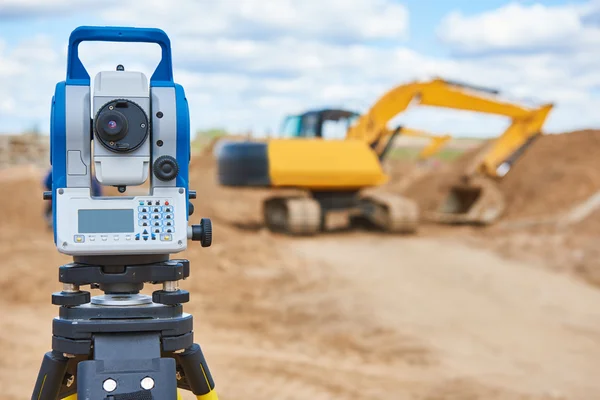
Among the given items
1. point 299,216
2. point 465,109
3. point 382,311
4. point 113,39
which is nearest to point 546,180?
point 465,109

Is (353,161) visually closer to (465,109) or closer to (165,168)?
(465,109)

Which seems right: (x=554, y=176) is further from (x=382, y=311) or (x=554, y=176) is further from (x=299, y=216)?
(x=382, y=311)

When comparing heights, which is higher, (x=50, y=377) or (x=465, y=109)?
(x=465, y=109)

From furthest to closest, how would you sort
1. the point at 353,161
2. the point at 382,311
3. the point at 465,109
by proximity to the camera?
the point at 465,109 < the point at 353,161 < the point at 382,311

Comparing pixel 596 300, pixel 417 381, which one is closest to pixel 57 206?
pixel 417 381

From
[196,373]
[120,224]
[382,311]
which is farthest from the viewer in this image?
[382,311]

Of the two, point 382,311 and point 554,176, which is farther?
point 554,176

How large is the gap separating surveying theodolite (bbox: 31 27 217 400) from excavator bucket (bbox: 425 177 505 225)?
494 inches

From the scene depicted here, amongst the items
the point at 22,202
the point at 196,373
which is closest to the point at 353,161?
the point at 22,202

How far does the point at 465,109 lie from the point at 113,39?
1203 cm

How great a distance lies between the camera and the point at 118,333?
106 inches

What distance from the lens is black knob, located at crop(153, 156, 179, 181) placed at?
2604mm

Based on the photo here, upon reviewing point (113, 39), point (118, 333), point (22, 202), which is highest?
A: point (113, 39)

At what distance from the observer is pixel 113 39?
2.76m
